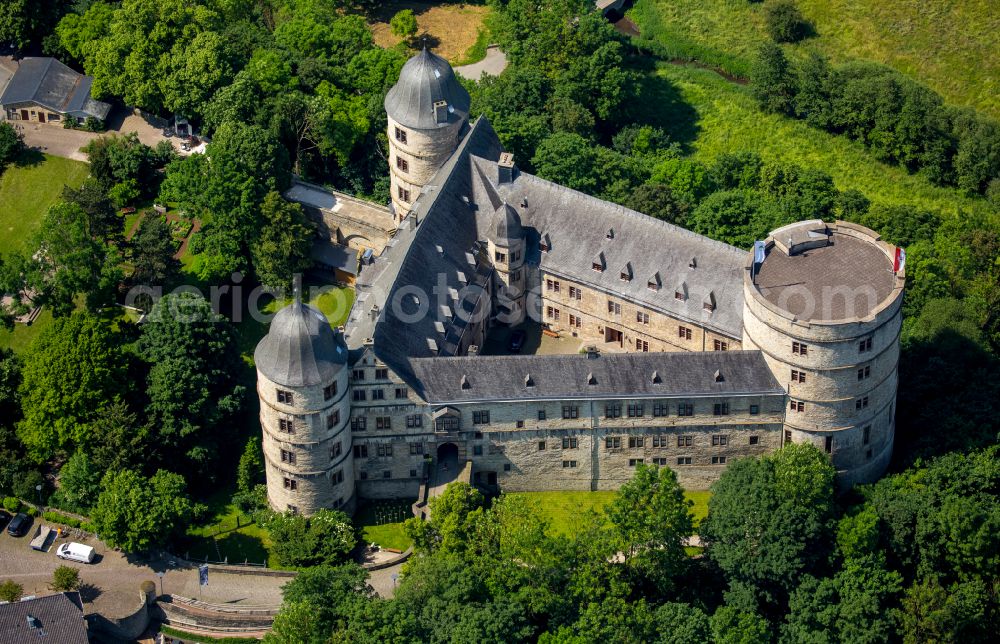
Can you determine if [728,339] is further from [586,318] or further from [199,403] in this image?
[199,403]

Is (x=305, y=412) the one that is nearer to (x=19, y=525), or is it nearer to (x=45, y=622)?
(x=45, y=622)

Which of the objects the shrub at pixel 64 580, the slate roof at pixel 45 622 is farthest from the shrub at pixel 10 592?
the slate roof at pixel 45 622

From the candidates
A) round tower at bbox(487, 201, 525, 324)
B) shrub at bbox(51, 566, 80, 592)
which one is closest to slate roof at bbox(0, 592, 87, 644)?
shrub at bbox(51, 566, 80, 592)

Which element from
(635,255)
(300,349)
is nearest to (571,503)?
(635,255)

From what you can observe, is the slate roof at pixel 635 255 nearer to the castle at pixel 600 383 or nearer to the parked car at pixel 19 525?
the castle at pixel 600 383

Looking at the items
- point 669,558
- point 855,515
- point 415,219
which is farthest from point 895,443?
point 415,219

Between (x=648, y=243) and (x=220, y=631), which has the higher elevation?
(x=648, y=243)

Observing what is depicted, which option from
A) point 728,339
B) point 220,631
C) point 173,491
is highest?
point 728,339
